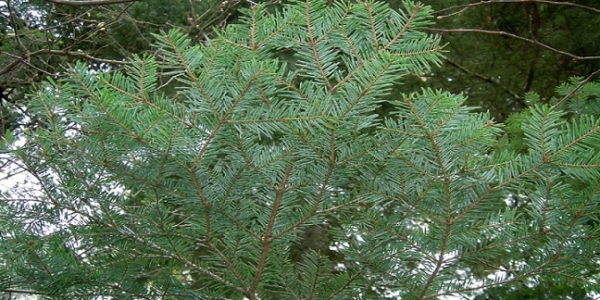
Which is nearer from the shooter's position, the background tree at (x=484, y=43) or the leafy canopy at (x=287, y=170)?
the leafy canopy at (x=287, y=170)

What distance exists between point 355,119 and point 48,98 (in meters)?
0.65

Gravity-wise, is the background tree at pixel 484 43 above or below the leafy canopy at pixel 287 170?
above

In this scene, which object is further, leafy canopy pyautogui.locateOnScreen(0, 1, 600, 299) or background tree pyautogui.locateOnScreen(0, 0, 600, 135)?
background tree pyautogui.locateOnScreen(0, 0, 600, 135)

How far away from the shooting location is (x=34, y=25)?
404cm

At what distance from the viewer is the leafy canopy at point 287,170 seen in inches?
49.6

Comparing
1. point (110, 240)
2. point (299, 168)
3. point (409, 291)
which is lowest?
point (409, 291)

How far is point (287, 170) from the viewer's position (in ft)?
4.76

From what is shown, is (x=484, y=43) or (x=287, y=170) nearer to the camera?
(x=287, y=170)

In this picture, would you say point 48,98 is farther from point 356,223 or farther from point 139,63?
point 356,223

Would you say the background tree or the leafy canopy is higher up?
the background tree

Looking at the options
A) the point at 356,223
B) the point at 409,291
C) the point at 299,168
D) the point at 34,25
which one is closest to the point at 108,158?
the point at 299,168

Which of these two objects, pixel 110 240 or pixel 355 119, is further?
pixel 110 240

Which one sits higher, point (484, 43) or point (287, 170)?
point (484, 43)

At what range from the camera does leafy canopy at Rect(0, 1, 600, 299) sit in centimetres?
126
